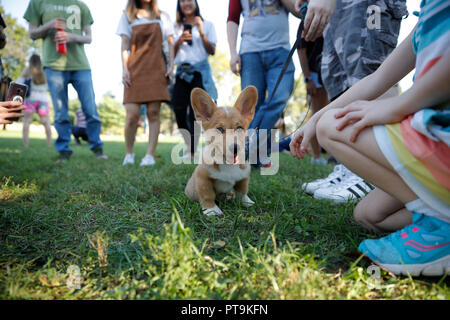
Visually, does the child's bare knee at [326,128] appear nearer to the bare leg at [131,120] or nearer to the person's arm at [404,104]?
the person's arm at [404,104]

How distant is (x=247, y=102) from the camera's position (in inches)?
98.4

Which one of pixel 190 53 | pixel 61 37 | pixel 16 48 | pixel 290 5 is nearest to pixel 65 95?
pixel 61 37

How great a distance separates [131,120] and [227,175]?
3.11 meters

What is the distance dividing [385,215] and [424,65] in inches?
36.6

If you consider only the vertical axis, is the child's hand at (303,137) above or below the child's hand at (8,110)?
below

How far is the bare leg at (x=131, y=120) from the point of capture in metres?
4.59

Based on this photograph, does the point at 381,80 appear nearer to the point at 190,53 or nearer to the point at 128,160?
the point at 190,53

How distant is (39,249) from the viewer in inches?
63.1

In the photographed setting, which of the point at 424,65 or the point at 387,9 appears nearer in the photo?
the point at 424,65

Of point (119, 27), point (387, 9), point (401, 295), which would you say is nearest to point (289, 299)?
point (401, 295)

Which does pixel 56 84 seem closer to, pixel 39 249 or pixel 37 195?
pixel 37 195

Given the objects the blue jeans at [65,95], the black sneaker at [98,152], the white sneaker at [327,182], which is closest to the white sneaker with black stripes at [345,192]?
the white sneaker at [327,182]

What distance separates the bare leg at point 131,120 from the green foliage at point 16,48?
1769 centimetres

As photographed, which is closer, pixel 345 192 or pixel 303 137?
pixel 303 137
